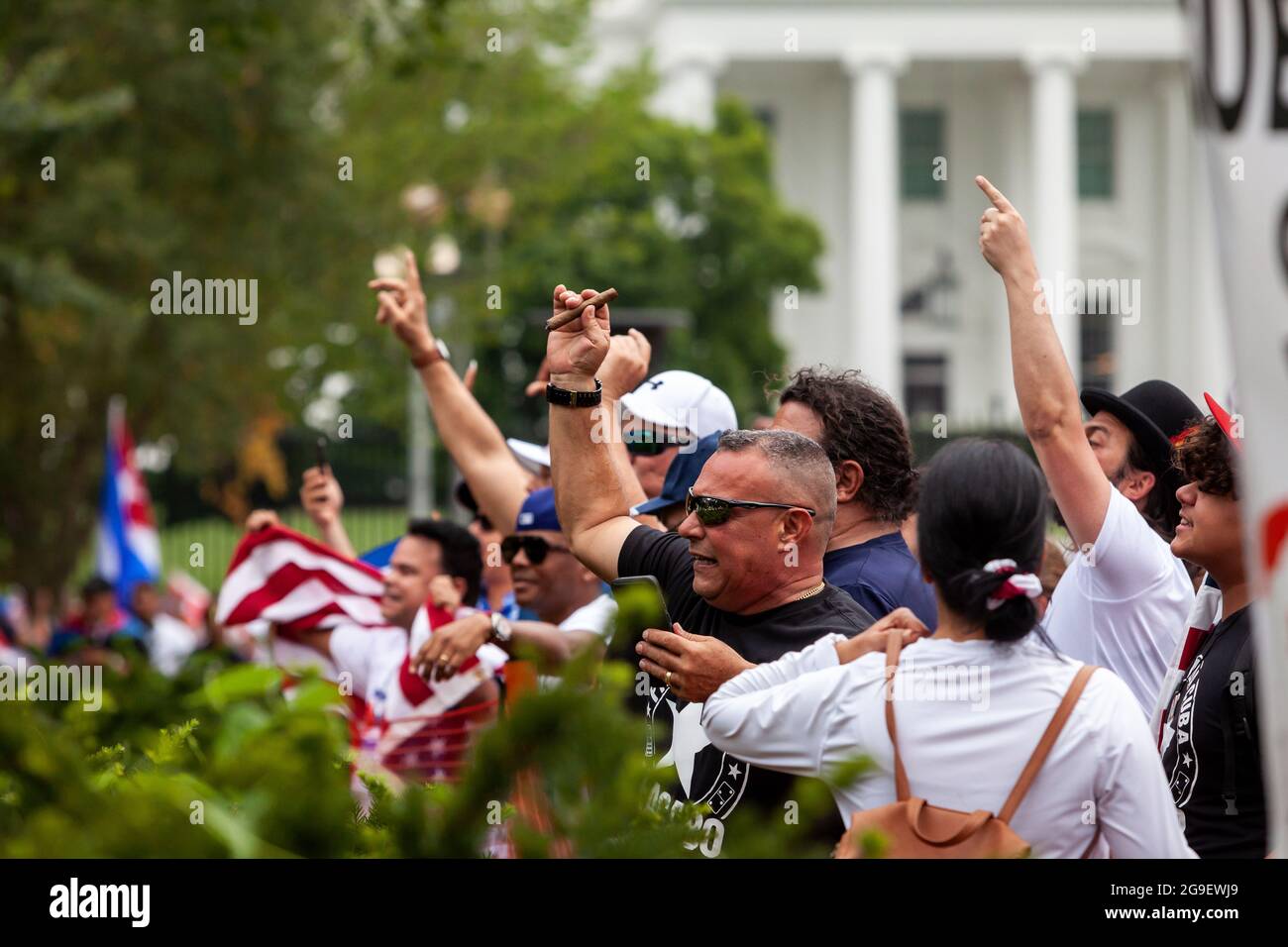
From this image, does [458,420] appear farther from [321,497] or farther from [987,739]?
[987,739]

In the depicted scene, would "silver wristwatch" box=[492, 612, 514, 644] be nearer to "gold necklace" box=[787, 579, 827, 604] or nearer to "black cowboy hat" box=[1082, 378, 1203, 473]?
"gold necklace" box=[787, 579, 827, 604]

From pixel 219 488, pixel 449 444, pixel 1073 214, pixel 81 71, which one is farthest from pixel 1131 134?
pixel 449 444

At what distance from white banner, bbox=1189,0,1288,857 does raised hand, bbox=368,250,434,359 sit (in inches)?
151

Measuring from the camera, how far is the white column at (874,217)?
54.2 metres

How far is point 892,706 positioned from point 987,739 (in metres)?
0.16

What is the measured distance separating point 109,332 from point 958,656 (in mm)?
15934

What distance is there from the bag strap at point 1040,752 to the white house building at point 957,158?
2005 inches

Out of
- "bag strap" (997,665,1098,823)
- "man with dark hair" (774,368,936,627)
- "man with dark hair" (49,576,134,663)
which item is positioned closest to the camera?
"bag strap" (997,665,1098,823)

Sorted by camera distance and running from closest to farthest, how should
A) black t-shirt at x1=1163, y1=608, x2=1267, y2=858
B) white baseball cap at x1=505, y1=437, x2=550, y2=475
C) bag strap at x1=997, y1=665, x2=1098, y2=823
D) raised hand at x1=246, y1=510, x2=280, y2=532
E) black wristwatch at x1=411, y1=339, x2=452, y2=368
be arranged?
1. bag strap at x1=997, y1=665, x2=1098, y2=823
2. black t-shirt at x1=1163, y1=608, x2=1267, y2=858
3. black wristwatch at x1=411, y1=339, x2=452, y2=368
4. white baseball cap at x1=505, y1=437, x2=550, y2=475
5. raised hand at x1=246, y1=510, x2=280, y2=532

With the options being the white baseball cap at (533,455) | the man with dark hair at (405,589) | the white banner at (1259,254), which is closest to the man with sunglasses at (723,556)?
the white banner at (1259,254)

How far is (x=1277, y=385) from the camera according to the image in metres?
1.94

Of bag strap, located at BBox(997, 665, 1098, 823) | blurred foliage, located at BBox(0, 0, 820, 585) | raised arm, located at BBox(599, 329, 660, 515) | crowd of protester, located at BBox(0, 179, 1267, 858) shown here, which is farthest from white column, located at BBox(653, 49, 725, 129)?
bag strap, located at BBox(997, 665, 1098, 823)

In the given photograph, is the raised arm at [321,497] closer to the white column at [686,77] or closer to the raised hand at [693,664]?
the raised hand at [693,664]

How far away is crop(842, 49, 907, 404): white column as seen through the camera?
5422 centimetres
